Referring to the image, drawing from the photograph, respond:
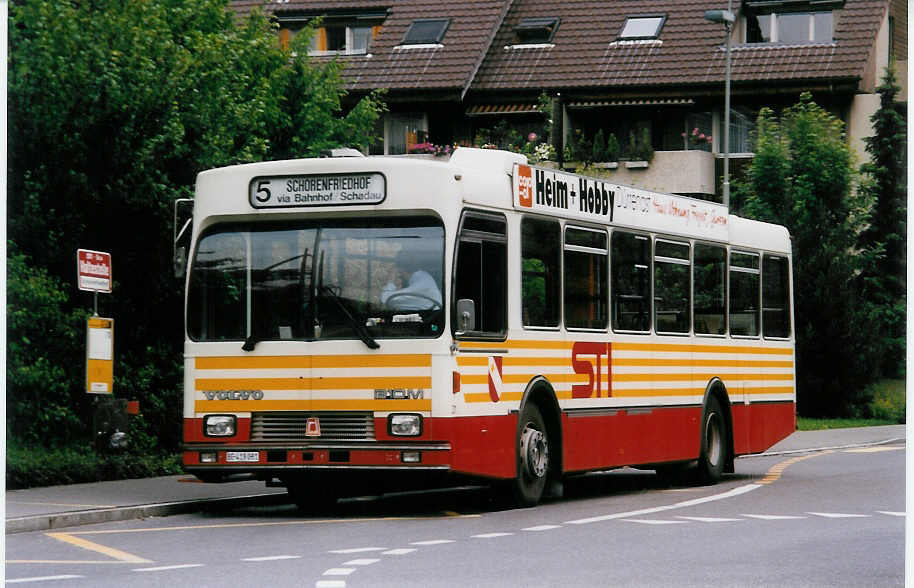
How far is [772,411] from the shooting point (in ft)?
77.9

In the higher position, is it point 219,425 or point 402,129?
point 402,129

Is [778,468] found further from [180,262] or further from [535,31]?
[535,31]

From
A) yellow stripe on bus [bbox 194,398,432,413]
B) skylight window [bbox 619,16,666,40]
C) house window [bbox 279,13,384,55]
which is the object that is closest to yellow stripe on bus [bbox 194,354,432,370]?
yellow stripe on bus [bbox 194,398,432,413]

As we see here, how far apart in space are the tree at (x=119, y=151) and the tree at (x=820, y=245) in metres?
20.6

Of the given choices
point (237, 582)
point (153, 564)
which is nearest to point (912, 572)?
point (237, 582)

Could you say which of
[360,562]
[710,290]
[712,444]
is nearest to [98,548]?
[360,562]

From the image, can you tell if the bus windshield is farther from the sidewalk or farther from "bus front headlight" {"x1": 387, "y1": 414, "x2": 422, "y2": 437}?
the sidewalk

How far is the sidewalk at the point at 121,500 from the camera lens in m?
15.9

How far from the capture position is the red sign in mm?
19078

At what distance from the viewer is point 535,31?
177 ft

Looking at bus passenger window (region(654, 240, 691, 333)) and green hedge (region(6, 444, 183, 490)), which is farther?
bus passenger window (region(654, 240, 691, 333))

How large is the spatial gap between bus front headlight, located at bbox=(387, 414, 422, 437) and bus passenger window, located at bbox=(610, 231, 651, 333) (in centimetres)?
378

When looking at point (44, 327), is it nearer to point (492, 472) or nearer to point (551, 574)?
point (492, 472)

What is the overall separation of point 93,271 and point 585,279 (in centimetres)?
488
